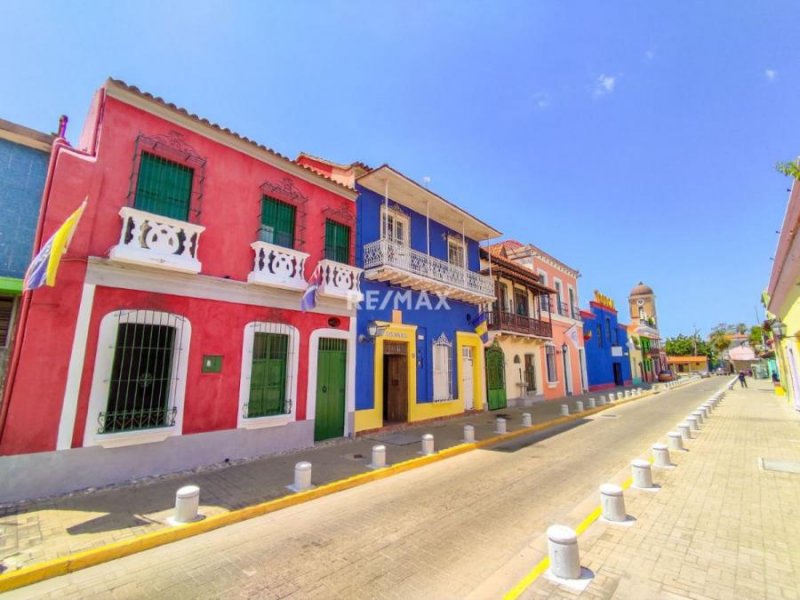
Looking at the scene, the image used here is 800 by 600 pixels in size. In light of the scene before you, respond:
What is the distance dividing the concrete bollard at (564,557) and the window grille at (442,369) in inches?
390

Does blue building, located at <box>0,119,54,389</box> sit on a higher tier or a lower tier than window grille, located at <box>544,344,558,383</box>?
higher

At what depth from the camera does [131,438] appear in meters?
6.57

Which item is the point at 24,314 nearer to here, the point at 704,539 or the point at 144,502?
the point at 144,502

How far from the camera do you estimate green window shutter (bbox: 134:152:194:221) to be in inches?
293

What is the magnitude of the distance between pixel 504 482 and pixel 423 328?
7.14 m

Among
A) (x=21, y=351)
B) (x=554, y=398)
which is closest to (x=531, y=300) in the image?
(x=554, y=398)

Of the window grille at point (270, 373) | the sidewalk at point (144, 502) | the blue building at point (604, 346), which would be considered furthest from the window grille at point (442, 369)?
the blue building at point (604, 346)

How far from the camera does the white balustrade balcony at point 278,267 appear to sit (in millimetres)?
8633

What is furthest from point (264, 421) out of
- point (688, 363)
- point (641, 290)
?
Answer: point (688, 363)

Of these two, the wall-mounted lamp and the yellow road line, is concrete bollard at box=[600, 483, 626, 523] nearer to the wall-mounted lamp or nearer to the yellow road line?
the yellow road line

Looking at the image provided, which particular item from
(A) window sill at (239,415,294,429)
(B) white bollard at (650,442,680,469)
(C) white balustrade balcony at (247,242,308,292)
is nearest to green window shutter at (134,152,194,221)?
(C) white balustrade balcony at (247,242,308,292)

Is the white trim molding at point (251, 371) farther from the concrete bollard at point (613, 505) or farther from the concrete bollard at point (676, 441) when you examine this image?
the concrete bollard at point (676, 441)

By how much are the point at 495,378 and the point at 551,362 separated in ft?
22.3

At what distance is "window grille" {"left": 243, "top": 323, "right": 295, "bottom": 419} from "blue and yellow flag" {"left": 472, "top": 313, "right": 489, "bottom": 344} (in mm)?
9030
